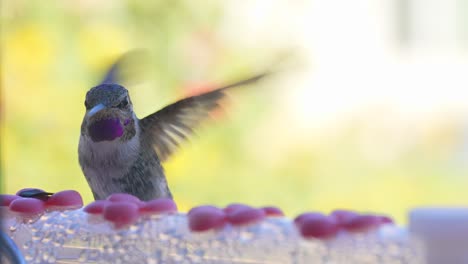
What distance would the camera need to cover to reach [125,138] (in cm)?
82

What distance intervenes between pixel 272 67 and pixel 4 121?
140cm

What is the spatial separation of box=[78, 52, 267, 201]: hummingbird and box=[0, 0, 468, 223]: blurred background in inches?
42.1

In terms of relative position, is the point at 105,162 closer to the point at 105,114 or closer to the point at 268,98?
the point at 105,114

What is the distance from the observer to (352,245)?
1.85 feet

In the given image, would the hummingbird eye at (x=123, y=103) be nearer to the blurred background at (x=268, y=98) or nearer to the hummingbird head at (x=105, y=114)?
the hummingbird head at (x=105, y=114)

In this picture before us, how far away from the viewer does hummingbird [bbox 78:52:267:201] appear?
0.80 metres

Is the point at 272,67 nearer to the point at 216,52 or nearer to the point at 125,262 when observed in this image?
the point at 125,262

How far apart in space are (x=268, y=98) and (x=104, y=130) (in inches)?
57.8

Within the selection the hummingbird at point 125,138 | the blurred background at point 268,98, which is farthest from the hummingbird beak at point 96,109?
the blurred background at point 268,98

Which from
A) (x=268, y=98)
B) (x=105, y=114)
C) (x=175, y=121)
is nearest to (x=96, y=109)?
(x=105, y=114)

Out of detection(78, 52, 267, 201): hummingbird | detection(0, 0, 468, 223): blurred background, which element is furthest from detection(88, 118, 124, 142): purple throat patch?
detection(0, 0, 468, 223): blurred background

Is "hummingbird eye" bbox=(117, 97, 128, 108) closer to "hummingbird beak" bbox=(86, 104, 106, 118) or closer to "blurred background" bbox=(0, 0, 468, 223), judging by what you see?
"hummingbird beak" bbox=(86, 104, 106, 118)

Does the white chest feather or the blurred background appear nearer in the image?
the white chest feather

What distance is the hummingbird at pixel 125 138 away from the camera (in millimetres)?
797
